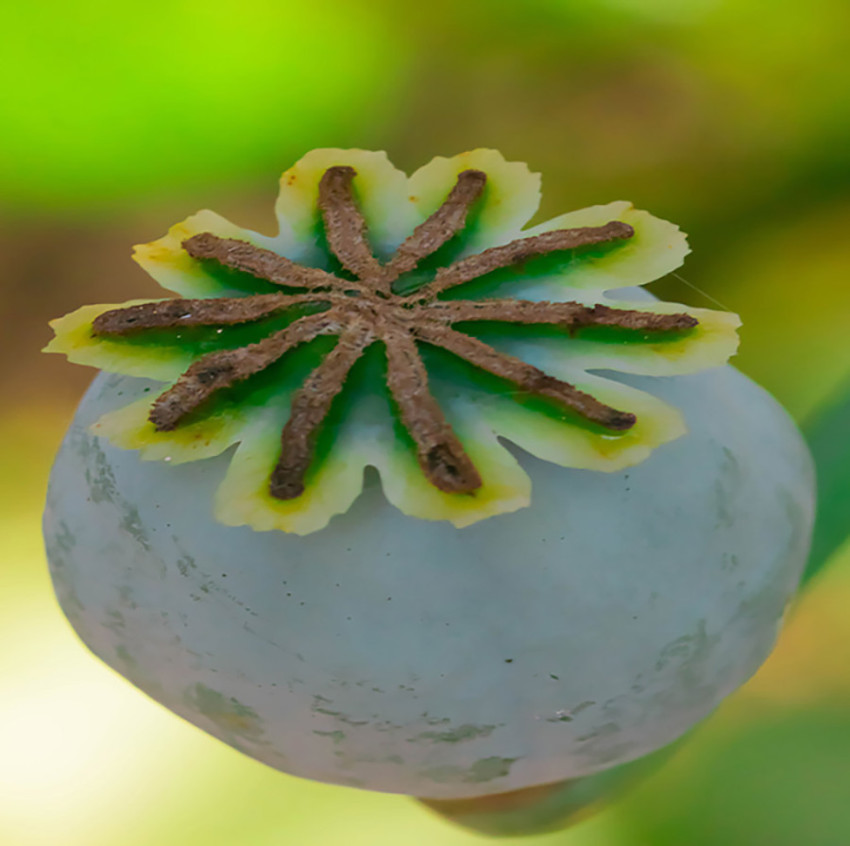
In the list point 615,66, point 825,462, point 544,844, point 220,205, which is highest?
point 615,66

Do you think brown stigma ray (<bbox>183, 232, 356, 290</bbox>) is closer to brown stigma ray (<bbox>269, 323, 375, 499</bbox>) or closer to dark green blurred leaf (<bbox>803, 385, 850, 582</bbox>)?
brown stigma ray (<bbox>269, 323, 375, 499</bbox>)

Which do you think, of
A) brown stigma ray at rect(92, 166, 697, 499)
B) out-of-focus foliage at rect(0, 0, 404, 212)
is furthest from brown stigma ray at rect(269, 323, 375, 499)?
out-of-focus foliage at rect(0, 0, 404, 212)

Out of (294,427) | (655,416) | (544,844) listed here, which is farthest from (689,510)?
(544,844)

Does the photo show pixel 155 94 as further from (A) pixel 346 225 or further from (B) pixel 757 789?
(B) pixel 757 789

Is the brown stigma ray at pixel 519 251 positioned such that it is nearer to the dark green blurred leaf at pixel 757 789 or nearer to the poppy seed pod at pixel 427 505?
the poppy seed pod at pixel 427 505

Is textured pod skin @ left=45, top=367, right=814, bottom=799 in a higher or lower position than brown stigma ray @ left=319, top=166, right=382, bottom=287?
lower

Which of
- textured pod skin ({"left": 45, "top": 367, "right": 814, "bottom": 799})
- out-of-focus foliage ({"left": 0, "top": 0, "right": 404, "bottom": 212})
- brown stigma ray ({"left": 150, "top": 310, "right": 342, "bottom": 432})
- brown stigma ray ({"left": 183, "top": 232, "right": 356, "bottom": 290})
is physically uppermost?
out-of-focus foliage ({"left": 0, "top": 0, "right": 404, "bottom": 212})

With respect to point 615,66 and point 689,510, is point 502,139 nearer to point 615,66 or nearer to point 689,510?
point 615,66

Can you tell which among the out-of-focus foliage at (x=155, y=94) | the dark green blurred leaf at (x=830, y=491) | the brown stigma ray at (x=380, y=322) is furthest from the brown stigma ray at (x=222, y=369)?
the out-of-focus foliage at (x=155, y=94)
